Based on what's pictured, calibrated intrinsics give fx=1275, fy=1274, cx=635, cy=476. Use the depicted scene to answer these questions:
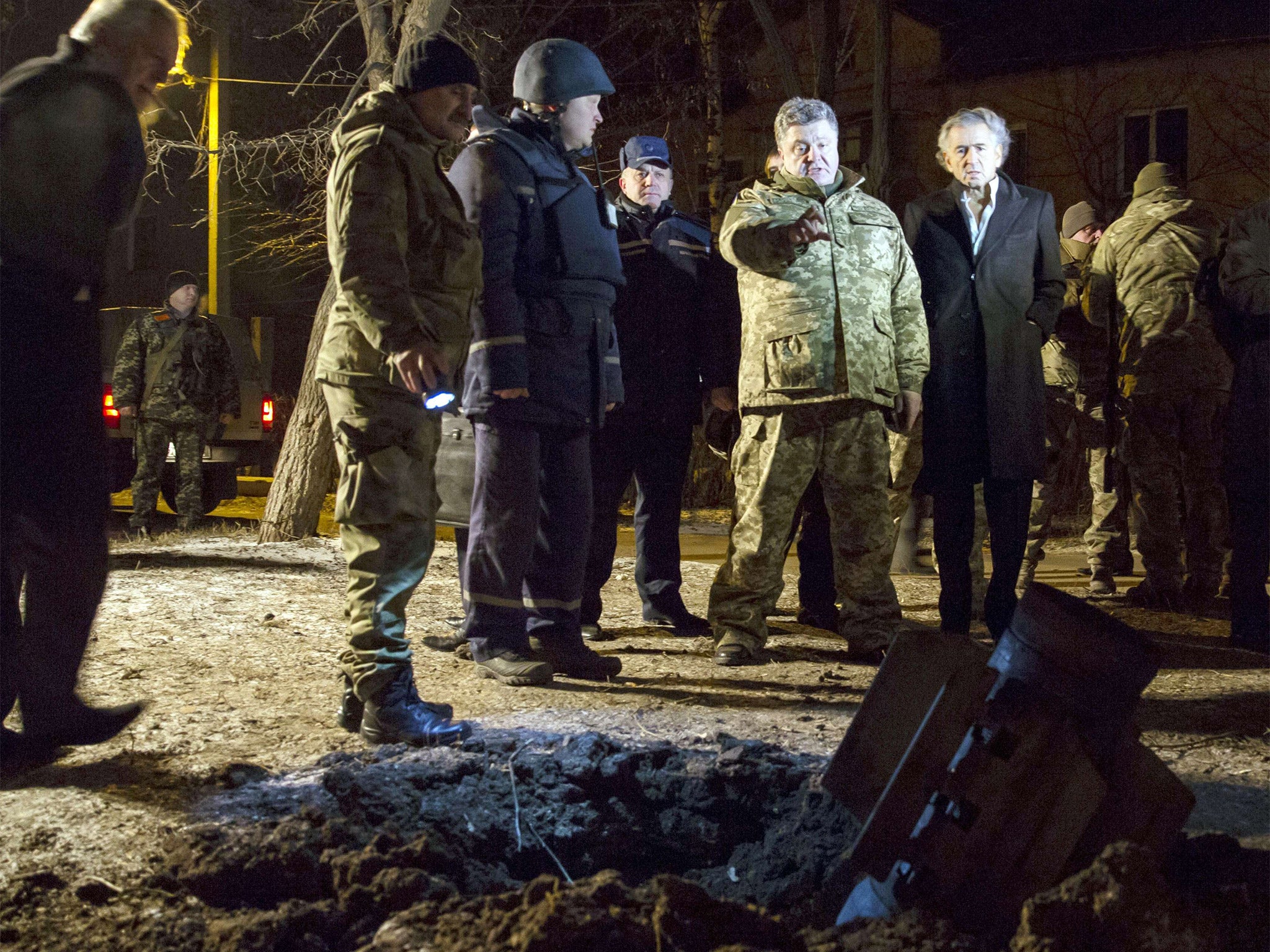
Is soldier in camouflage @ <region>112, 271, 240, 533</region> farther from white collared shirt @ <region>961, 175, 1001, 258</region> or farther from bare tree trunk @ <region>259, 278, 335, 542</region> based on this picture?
white collared shirt @ <region>961, 175, 1001, 258</region>

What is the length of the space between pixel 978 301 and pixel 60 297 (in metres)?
3.47

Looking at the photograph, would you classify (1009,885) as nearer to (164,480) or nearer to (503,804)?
(503,804)

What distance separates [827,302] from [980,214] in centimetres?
78

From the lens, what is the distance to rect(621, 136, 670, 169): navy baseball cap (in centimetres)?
614

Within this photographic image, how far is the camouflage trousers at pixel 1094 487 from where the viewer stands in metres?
6.73

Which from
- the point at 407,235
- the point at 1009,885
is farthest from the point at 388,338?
the point at 1009,885

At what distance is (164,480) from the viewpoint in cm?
1175

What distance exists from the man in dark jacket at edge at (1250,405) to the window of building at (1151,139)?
18.3 m

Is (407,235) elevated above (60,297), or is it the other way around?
(407,235)

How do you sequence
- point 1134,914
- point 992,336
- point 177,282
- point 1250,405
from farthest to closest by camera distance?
point 177,282 → point 1250,405 → point 992,336 → point 1134,914

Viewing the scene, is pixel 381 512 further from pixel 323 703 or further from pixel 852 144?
pixel 852 144

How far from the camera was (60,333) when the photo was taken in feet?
10.0

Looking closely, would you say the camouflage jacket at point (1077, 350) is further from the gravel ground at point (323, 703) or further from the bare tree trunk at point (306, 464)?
the bare tree trunk at point (306, 464)

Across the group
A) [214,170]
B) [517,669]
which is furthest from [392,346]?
[214,170]
